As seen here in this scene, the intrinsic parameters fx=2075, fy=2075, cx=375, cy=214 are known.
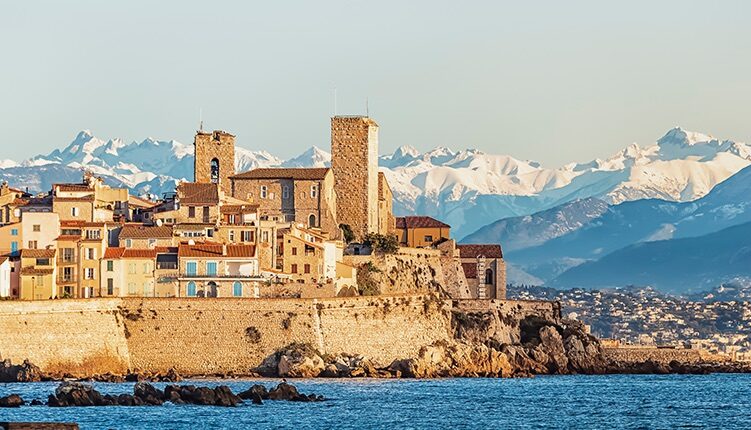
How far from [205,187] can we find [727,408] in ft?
114

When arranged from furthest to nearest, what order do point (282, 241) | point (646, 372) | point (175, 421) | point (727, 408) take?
point (646, 372), point (282, 241), point (727, 408), point (175, 421)

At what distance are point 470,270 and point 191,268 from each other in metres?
30.5

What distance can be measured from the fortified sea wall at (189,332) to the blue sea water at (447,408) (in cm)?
267

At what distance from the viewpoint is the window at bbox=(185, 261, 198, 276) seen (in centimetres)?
10600

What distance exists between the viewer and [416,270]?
413 ft

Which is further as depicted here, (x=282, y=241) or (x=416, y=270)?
(x=416, y=270)

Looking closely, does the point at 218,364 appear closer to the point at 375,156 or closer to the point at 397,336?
the point at 397,336

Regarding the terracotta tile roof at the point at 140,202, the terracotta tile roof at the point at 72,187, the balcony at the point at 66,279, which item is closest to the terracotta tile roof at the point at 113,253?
the balcony at the point at 66,279

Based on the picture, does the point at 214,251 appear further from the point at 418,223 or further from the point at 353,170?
the point at 418,223

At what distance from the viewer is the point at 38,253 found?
105688 millimetres

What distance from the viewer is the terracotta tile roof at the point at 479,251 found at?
132 metres

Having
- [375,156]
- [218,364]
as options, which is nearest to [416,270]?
[375,156]

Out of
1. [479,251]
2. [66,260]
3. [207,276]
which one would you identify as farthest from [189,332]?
[479,251]

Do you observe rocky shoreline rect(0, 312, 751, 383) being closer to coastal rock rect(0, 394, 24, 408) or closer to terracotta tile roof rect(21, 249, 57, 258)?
A: terracotta tile roof rect(21, 249, 57, 258)
